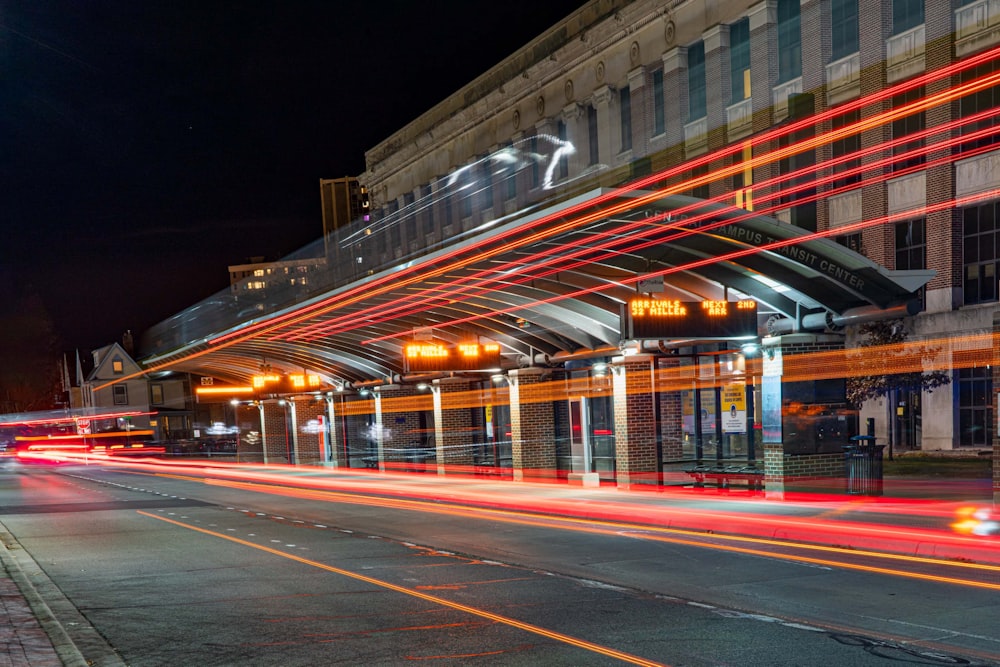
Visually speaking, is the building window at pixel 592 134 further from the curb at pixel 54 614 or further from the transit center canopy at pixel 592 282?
the curb at pixel 54 614

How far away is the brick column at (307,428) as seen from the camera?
47.7 m

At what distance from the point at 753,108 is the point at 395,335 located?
15.2 m

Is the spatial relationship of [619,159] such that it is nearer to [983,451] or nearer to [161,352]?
[983,451]

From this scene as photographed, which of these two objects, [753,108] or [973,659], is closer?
[973,659]

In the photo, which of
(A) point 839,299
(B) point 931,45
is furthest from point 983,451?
(A) point 839,299

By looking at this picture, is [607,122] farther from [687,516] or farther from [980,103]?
[687,516]

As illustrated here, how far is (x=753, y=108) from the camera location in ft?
109

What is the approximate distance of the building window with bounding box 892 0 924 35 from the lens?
2891cm

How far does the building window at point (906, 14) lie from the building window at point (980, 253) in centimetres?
611

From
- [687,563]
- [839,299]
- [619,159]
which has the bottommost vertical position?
[687,563]

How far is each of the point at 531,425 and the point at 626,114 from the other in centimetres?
1675

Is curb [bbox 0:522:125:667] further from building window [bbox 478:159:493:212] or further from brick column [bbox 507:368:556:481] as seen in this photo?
building window [bbox 478:159:493:212]

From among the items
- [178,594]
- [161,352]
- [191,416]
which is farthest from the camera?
[191,416]

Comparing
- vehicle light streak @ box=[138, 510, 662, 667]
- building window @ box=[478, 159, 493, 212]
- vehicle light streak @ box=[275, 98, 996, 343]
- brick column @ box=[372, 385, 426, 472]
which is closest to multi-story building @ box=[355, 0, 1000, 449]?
vehicle light streak @ box=[275, 98, 996, 343]
